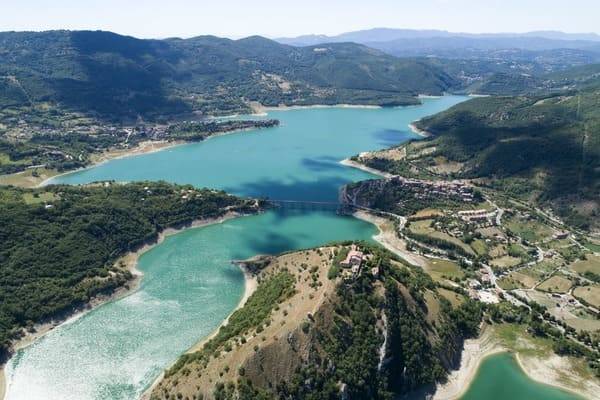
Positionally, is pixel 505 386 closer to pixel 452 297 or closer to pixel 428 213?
pixel 452 297

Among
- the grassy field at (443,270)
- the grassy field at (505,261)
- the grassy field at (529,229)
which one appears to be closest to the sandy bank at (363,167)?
the grassy field at (529,229)

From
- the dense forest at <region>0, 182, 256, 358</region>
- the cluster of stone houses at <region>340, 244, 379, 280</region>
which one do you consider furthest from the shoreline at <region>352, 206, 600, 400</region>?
the dense forest at <region>0, 182, 256, 358</region>

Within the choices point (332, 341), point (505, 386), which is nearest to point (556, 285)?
point (505, 386)

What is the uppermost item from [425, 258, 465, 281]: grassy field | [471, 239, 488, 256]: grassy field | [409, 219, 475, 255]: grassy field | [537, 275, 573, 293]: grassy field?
[409, 219, 475, 255]: grassy field

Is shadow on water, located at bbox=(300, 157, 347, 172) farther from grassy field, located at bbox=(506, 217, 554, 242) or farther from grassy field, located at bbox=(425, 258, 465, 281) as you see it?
grassy field, located at bbox=(425, 258, 465, 281)

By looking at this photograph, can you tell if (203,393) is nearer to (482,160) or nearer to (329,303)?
(329,303)

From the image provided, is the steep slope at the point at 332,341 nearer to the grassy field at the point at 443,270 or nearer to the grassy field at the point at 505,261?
the grassy field at the point at 443,270

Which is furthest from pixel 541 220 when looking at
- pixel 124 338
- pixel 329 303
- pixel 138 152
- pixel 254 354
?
pixel 138 152
